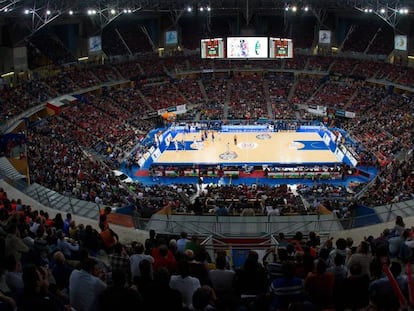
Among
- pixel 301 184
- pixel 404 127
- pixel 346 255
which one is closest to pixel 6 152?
pixel 301 184

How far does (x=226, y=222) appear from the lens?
48.1 feet

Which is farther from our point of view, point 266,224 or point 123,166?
point 123,166

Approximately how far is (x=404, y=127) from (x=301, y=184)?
13.7 metres

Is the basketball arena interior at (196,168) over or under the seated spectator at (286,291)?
under

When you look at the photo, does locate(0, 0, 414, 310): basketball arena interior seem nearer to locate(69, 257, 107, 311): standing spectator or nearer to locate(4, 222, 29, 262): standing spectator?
locate(4, 222, 29, 262): standing spectator

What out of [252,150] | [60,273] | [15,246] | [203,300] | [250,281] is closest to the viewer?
[203,300]

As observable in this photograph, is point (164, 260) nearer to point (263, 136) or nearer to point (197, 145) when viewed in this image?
point (197, 145)

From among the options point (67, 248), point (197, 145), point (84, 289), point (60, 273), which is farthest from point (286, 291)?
point (197, 145)

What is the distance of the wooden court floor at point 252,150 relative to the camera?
136ft

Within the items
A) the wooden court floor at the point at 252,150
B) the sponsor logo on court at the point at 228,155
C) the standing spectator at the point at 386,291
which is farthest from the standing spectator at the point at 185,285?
the sponsor logo on court at the point at 228,155

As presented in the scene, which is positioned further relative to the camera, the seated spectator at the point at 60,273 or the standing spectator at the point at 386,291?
the seated spectator at the point at 60,273

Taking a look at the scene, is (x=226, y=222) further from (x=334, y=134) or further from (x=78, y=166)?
(x=334, y=134)

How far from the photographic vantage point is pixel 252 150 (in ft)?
145

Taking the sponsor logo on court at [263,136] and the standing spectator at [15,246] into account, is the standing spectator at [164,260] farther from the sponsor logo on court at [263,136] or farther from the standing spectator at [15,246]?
the sponsor logo on court at [263,136]
